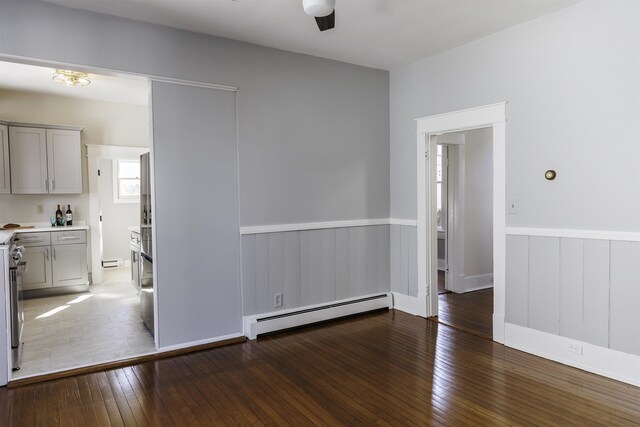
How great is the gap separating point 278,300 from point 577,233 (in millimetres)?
Answer: 2717

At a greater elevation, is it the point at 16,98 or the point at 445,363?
the point at 16,98

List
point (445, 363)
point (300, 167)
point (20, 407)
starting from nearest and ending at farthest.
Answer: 1. point (20, 407)
2. point (445, 363)
3. point (300, 167)

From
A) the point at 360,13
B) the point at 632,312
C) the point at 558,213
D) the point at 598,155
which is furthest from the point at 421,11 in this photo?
the point at 632,312

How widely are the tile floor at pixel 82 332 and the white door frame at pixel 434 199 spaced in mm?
2891

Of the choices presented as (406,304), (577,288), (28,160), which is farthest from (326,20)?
(28,160)

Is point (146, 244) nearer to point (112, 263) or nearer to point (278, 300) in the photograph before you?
point (278, 300)

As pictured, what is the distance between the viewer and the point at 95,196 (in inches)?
242

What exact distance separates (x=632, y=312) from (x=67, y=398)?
13.1ft

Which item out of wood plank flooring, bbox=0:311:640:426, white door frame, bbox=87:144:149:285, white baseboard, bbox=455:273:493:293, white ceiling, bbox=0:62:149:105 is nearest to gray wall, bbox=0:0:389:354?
wood plank flooring, bbox=0:311:640:426

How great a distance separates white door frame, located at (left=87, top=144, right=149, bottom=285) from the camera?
609cm

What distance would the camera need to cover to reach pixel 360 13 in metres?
3.20

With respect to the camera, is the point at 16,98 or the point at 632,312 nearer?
the point at 632,312

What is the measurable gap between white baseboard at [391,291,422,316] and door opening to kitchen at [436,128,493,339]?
76 centimetres

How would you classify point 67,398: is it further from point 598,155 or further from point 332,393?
point 598,155
